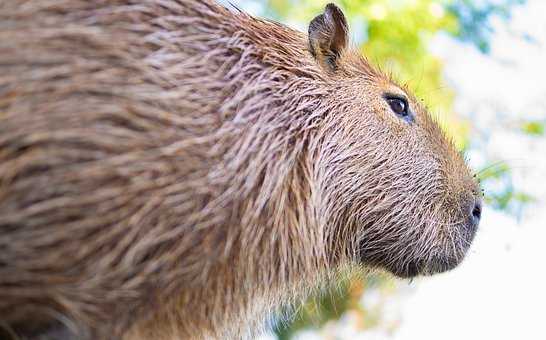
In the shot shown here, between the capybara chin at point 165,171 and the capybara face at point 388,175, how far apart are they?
15 millimetres

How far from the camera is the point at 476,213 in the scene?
3.43m

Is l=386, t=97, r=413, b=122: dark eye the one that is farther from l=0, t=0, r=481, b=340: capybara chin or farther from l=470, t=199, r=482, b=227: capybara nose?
l=470, t=199, r=482, b=227: capybara nose

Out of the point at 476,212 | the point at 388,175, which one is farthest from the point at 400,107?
the point at 476,212

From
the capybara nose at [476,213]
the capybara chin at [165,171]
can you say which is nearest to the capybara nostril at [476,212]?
the capybara nose at [476,213]

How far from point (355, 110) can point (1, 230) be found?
148 cm

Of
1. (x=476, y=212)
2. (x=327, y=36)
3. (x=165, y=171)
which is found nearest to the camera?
(x=165, y=171)

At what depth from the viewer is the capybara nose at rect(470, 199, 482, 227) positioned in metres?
3.38

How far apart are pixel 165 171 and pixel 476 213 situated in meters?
1.75

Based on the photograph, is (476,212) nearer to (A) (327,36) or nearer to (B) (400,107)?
(B) (400,107)

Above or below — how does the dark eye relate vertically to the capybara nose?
above

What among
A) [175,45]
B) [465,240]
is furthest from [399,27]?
[175,45]

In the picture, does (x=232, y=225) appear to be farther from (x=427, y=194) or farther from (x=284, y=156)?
(x=427, y=194)

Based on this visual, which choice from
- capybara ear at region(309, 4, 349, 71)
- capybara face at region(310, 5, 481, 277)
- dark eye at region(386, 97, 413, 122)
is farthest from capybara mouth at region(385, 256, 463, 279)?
capybara ear at region(309, 4, 349, 71)

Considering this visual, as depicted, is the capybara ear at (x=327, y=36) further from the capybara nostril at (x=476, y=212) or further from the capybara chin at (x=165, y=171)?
the capybara nostril at (x=476, y=212)
